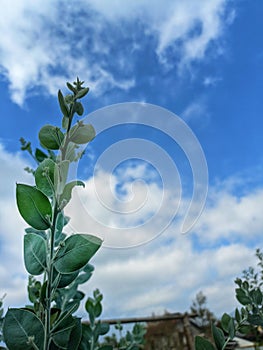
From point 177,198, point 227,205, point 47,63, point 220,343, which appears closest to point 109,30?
point 47,63

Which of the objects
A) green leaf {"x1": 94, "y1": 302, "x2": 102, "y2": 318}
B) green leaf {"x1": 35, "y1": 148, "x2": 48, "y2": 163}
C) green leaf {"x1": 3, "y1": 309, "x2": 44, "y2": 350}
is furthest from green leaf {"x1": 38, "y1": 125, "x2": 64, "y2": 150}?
green leaf {"x1": 94, "y1": 302, "x2": 102, "y2": 318}

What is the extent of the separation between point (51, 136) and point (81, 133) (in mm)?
54

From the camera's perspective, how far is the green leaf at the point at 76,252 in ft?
1.59

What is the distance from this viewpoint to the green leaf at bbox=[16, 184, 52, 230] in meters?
0.50

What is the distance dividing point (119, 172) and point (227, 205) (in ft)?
6.76

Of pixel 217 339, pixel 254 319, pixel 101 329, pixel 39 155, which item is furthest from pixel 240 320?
pixel 39 155

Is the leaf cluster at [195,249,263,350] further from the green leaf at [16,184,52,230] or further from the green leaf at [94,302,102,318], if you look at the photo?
the green leaf at [94,302,102,318]

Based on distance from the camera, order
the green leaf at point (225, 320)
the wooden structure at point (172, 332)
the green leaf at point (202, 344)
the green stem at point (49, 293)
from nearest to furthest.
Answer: the green stem at point (49, 293), the green leaf at point (202, 344), the green leaf at point (225, 320), the wooden structure at point (172, 332)

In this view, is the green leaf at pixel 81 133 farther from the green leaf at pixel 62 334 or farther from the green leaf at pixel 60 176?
the green leaf at pixel 62 334

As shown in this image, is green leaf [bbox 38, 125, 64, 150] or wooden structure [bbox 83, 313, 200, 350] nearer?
green leaf [bbox 38, 125, 64, 150]

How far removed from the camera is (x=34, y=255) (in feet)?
1.72

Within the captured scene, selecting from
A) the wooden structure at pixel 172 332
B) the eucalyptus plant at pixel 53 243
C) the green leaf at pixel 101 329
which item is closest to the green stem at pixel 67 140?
the eucalyptus plant at pixel 53 243

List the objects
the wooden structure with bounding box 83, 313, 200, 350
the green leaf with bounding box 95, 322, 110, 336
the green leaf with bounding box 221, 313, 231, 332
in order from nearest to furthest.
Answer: the green leaf with bounding box 221, 313, 231, 332, the green leaf with bounding box 95, 322, 110, 336, the wooden structure with bounding box 83, 313, 200, 350

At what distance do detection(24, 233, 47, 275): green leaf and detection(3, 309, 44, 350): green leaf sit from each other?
2.9 inches
